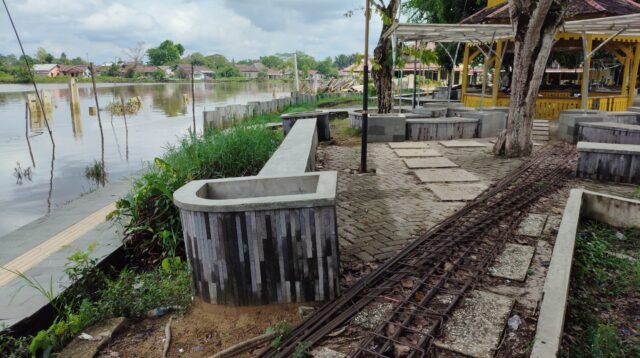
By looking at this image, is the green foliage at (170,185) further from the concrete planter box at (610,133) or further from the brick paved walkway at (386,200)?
the concrete planter box at (610,133)

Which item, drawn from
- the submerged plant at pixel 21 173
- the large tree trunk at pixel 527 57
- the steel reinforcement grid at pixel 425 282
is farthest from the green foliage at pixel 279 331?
the submerged plant at pixel 21 173

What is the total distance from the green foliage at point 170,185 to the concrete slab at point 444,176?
2.52 meters

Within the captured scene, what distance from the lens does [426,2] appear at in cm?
2091

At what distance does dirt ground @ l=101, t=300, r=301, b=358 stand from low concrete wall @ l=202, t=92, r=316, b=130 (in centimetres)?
1027

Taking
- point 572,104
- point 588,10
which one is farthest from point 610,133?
point 588,10

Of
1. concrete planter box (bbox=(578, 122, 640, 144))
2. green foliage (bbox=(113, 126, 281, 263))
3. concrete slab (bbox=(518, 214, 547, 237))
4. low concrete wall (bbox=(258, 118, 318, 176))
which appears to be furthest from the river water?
concrete planter box (bbox=(578, 122, 640, 144))

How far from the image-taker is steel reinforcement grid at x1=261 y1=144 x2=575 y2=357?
267 centimetres

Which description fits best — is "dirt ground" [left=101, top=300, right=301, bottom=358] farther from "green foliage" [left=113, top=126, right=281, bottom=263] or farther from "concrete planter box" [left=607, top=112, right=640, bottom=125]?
"concrete planter box" [left=607, top=112, right=640, bottom=125]

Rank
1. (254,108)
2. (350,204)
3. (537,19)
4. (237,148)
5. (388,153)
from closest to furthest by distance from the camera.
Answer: (350,204) < (237,148) < (537,19) < (388,153) < (254,108)

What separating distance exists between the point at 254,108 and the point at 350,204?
40.8 feet

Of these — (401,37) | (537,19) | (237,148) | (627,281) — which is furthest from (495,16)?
(627,281)

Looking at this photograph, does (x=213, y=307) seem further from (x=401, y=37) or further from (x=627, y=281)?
(x=401, y=37)

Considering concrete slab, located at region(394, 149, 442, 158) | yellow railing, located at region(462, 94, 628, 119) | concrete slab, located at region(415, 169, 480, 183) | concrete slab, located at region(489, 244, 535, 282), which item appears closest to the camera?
concrete slab, located at region(489, 244, 535, 282)

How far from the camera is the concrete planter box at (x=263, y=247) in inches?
114
